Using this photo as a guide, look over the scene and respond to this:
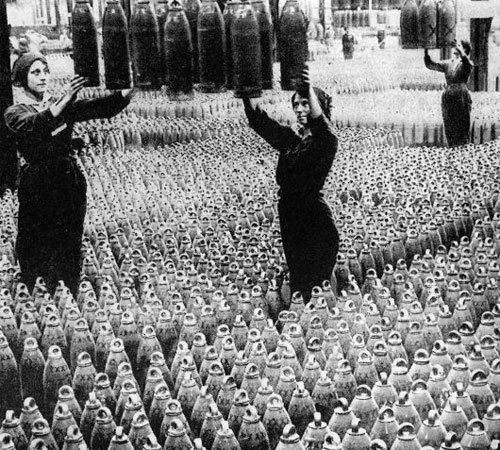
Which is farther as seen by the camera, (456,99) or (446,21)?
(456,99)

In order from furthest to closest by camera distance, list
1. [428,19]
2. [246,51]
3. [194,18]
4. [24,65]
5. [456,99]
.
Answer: [456,99], [428,19], [24,65], [194,18], [246,51]

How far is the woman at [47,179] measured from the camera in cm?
452

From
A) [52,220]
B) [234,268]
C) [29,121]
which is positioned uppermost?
[29,121]

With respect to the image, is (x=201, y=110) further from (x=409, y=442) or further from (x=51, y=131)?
(x=409, y=442)

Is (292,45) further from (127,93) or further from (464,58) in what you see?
(464,58)

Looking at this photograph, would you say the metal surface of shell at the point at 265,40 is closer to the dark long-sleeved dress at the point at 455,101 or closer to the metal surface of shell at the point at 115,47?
the metal surface of shell at the point at 115,47

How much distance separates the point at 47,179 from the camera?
4.61 metres

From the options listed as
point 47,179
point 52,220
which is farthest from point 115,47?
point 52,220

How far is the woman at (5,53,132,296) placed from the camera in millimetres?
4520

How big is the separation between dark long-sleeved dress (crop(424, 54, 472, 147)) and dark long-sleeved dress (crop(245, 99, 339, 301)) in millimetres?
5421

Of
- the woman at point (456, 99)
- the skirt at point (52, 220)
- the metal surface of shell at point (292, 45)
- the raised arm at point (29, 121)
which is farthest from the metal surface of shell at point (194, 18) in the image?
the woman at point (456, 99)

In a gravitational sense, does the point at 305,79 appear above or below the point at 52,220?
above

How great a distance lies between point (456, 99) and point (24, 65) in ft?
20.2

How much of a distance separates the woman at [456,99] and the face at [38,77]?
577 cm
